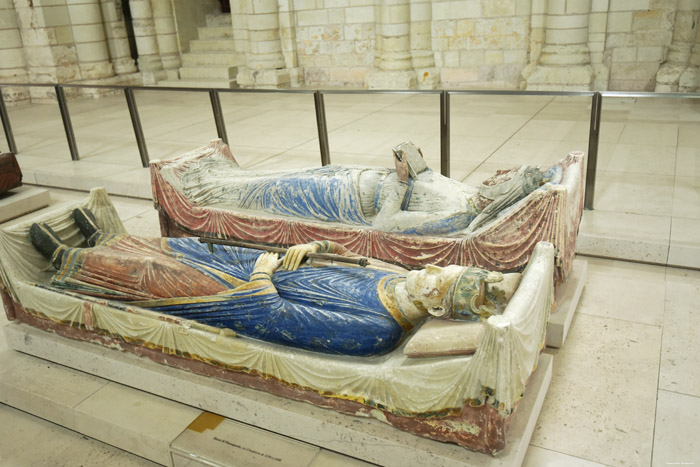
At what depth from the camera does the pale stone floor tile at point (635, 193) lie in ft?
15.2

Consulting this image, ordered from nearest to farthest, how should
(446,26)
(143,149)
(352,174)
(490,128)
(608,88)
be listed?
(352,174), (143,149), (490,128), (608,88), (446,26)

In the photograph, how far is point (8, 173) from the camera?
608 cm

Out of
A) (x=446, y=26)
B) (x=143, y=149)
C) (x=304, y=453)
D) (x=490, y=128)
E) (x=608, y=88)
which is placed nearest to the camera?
(x=304, y=453)

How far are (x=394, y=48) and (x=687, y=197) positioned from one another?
562 cm

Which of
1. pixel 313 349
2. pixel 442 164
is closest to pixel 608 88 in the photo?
pixel 442 164

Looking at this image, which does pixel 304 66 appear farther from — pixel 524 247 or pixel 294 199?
pixel 524 247

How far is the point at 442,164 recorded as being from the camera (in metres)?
5.22

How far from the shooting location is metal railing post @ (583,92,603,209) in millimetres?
4457

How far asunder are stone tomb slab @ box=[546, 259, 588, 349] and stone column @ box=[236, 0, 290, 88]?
301 inches

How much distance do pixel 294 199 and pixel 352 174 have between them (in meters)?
0.43

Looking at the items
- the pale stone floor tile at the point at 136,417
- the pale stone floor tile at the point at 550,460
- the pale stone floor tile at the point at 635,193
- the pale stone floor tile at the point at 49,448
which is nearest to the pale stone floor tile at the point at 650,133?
the pale stone floor tile at the point at 635,193

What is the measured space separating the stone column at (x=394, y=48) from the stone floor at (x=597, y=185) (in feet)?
1.08

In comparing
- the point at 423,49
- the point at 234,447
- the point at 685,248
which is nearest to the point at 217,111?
the point at 234,447

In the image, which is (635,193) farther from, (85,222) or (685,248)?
(85,222)
